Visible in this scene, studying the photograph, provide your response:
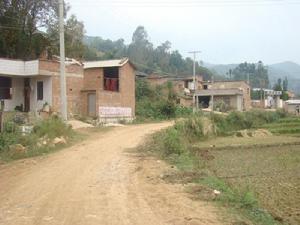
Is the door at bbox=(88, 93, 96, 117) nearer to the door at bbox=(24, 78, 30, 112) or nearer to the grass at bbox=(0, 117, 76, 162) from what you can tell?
the door at bbox=(24, 78, 30, 112)

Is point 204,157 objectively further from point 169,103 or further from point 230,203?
point 169,103

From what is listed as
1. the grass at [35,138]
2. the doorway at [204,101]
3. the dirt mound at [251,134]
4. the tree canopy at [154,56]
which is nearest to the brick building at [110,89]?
the dirt mound at [251,134]

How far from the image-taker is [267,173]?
660 inches

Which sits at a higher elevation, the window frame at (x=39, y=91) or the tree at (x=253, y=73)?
the tree at (x=253, y=73)

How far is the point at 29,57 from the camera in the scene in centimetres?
3978

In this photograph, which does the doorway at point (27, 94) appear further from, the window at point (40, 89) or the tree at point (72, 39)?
the tree at point (72, 39)

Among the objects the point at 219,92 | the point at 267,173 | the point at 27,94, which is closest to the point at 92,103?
the point at 27,94

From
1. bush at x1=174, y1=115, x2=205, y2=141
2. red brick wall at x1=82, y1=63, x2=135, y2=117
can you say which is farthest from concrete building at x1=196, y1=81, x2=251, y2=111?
bush at x1=174, y1=115, x2=205, y2=141

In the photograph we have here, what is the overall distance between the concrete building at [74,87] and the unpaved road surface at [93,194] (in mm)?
16724

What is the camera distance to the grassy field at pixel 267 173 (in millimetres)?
10969

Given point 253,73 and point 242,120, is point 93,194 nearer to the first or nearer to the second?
point 242,120

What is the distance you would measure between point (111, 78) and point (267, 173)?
86.2 ft

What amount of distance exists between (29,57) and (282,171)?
27709 millimetres

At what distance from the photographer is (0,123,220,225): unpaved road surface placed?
8766mm
